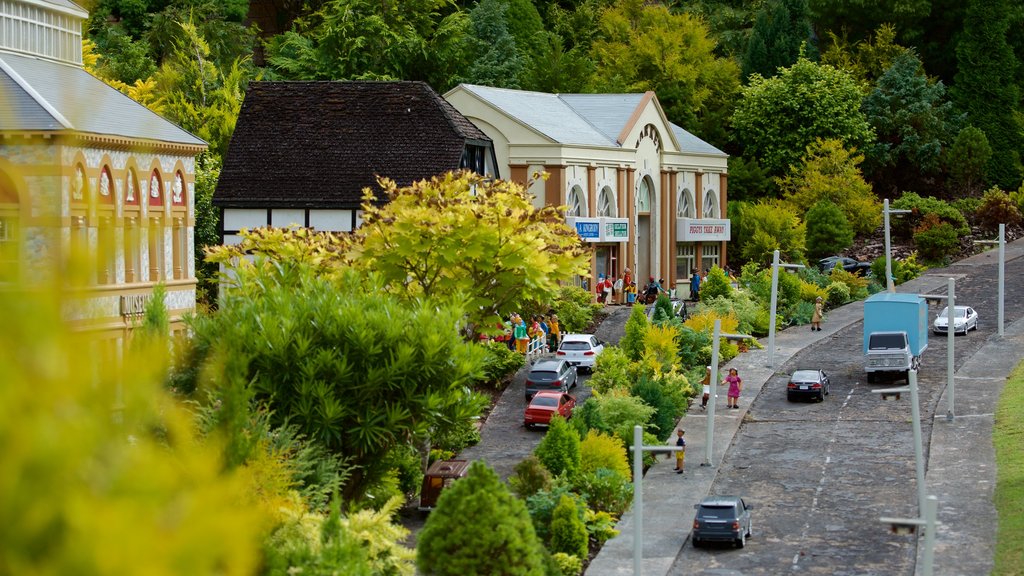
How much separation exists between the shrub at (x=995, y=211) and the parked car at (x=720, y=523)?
58.2 metres

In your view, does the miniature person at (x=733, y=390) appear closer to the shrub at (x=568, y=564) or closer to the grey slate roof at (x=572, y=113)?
the shrub at (x=568, y=564)

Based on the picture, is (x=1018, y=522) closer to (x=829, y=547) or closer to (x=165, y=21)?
(x=829, y=547)

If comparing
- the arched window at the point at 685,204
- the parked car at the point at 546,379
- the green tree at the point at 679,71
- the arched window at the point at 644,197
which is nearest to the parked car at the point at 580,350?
the parked car at the point at 546,379

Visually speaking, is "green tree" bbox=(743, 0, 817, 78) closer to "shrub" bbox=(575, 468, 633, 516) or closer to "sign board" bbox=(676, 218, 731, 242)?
"sign board" bbox=(676, 218, 731, 242)

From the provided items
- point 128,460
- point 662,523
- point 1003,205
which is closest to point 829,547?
point 662,523

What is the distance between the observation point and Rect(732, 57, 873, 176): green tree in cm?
9338

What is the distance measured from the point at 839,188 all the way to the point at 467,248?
49.1 meters

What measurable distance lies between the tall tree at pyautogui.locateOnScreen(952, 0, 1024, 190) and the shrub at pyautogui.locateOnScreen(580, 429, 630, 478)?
62.2 metres

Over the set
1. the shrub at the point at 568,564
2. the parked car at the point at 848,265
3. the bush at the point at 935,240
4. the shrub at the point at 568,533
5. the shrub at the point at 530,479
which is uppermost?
the bush at the point at 935,240

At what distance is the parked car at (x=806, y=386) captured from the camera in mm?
55875

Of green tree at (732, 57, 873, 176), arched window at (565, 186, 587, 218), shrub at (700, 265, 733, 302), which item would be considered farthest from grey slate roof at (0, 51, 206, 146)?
green tree at (732, 57, 873, 176)

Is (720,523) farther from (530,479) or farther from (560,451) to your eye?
(560,451)

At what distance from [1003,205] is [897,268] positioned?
13.8 metres

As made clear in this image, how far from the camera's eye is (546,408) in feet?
166
